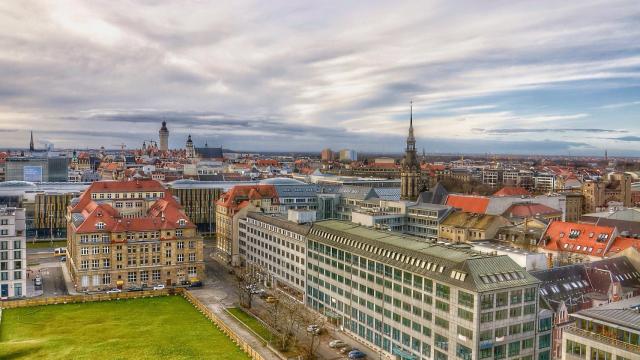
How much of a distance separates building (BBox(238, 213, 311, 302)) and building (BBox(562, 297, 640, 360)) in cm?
5616

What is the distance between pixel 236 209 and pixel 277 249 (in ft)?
105

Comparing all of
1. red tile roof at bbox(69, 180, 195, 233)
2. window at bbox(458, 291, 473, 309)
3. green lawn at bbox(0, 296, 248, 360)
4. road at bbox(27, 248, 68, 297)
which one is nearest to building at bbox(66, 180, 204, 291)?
red tile roof at bbox(69, 180, 195, 233)

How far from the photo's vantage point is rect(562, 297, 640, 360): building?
158 ft

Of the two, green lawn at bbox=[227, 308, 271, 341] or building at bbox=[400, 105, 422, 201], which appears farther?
building at bbox=[400, 105, 422, 201]

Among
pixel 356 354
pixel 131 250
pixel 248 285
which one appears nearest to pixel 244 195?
pixel 131 250

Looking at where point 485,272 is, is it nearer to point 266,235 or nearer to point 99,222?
point 266,235

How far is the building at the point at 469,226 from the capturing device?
120 m

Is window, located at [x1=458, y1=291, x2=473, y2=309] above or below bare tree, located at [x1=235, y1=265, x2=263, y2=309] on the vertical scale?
above

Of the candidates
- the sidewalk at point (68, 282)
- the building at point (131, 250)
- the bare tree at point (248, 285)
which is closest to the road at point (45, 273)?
the sidewalk at point (68, 282)

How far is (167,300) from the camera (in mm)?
105938

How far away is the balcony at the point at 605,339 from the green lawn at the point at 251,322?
46512 mm

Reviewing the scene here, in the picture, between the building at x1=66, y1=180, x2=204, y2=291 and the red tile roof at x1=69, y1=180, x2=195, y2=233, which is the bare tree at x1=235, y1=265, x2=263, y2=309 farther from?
the red tile roof at x1=69, y1=180, x2=195, y2=233

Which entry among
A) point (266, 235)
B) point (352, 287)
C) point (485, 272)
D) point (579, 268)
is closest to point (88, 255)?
point (266, 235)

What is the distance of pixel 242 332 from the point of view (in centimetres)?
8669
